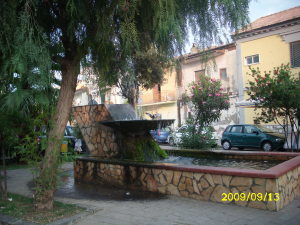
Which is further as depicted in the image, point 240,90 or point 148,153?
point 240,90

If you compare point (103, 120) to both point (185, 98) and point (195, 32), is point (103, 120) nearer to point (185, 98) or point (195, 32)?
point (195, 32)

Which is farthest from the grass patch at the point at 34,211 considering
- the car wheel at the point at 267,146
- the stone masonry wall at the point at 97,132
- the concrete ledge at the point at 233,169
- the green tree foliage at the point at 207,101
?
the car wheel at the point at 267,146

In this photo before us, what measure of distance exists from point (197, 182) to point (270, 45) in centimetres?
1824

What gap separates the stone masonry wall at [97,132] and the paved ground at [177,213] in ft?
8.50

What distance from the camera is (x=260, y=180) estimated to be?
523cm

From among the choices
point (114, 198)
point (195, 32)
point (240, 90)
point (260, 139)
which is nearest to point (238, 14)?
point (195, 32)

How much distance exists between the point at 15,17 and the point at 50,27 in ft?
4.42

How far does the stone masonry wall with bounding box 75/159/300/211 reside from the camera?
17.2 ft

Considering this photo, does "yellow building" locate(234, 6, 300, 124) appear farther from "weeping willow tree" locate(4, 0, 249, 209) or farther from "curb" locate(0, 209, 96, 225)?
"curb" locate(0, 209, 96, 225)

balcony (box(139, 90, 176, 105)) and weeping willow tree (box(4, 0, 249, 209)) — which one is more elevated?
balcony (box(139, 90, 176, 105))

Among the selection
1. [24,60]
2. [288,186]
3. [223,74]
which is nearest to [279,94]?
[288,186]

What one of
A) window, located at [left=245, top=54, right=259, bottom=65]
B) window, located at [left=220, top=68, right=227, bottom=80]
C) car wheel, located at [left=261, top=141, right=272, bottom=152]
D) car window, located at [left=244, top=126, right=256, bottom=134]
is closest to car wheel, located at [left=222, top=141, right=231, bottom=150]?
car window, located at [left=244, top=126, right=256, bottom=134]

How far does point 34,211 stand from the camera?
5406 millimetres

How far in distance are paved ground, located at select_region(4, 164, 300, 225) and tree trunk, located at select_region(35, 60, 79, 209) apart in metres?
0.84
